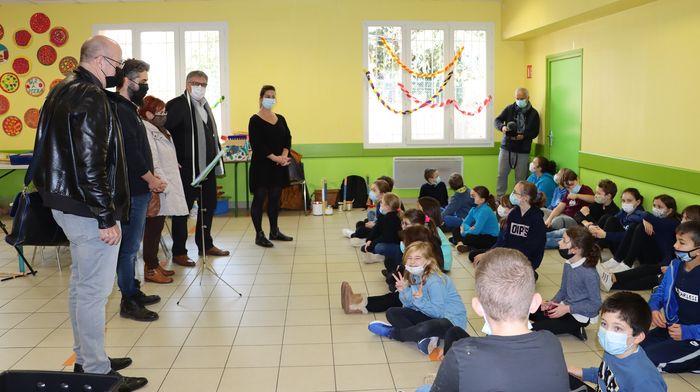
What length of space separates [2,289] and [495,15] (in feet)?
24.5

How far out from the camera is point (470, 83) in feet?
32.7

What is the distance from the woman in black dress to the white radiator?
3168 mm

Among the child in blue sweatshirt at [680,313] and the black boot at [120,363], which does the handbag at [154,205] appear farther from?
the child in blue sweatshirt at [680,313]

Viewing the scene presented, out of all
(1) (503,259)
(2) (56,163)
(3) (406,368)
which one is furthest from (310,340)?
(1) (503,259)

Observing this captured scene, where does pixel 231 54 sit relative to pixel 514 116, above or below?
above

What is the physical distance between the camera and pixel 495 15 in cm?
983

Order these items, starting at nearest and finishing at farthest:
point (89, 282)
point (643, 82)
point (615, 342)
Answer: point (615, 342)
point (89, 282)
point (643, 82)

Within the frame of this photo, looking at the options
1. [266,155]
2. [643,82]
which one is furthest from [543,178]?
[266,155]

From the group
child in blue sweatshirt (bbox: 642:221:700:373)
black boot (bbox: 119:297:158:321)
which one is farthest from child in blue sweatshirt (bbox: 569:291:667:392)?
black boot (bbox: 119:297:158:321)

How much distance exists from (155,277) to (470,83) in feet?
19.9

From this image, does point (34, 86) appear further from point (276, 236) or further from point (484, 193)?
point (484, 193)

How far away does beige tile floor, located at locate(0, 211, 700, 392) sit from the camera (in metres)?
3.64

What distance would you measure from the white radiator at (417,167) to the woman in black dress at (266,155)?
3.17 m

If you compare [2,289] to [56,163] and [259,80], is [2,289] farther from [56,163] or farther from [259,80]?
[259,80]
